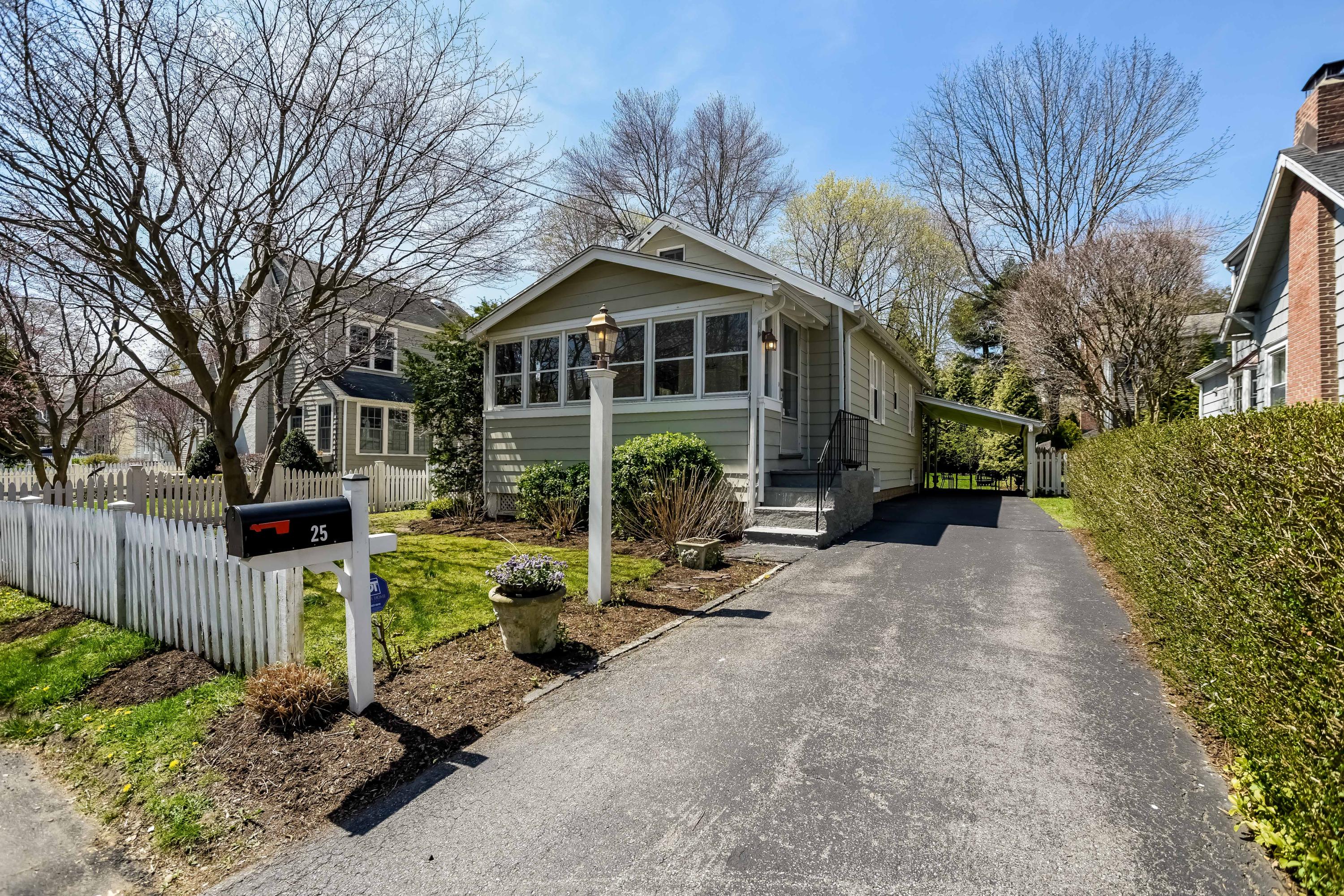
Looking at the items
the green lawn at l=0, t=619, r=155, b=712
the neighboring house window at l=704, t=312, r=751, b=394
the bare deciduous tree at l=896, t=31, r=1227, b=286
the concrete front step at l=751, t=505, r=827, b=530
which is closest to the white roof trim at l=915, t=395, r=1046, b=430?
the bare deciduous tree at l=896, t=31, r=1227, b=286

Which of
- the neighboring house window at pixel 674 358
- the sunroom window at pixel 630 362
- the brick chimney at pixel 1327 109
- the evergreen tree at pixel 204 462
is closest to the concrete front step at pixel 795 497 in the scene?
the neighboring house window at pixel 674 358

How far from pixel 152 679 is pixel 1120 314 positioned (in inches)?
741

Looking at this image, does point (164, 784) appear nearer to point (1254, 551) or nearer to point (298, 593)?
point (298, 593)

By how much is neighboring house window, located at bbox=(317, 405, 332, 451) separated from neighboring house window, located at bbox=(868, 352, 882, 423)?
53.6ft

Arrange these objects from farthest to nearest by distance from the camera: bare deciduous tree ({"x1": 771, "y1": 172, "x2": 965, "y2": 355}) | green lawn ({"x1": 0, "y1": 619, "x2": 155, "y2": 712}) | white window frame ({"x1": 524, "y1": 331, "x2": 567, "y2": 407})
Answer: bare deciduous tree ({"x1": 771, "y1": 172, "x2": 965, "y2": 355}) < white window frame ({"x1": 524, "y1": 331, "x2": 567, "y2": 407}) < green lawn ({"x1": 0, "y1": 619, "x2": 155, "y2": 712})

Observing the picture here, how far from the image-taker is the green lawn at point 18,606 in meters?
5.93

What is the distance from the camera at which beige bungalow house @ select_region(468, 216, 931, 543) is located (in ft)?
31.8

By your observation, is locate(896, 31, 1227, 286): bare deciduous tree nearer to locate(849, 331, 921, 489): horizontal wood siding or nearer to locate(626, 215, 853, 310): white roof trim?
locate(849, 331, 921, 489): horizontal wood siding

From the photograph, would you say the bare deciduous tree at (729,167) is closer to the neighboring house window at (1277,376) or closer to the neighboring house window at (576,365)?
the neighboring house window at (576,365)

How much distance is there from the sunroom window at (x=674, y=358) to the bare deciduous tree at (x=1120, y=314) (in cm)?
1101

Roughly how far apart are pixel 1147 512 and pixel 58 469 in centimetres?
1424

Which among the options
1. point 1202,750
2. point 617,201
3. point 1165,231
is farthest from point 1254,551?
point 617,201

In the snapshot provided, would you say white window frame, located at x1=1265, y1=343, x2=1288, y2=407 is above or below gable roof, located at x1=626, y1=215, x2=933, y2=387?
below

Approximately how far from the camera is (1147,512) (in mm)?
4691
